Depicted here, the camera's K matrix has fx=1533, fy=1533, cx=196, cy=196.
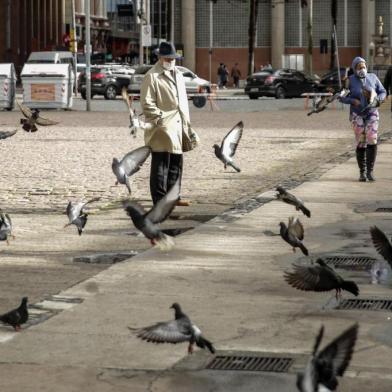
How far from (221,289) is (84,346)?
2.23 metres

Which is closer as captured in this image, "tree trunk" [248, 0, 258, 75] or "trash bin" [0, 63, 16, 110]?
"trash bin" [0, 63, 16, 110]

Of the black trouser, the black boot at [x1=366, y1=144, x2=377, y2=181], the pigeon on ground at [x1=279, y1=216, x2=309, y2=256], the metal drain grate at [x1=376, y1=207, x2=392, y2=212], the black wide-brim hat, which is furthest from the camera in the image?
the black boot at [x1=366, y1=144, x2=377, y2=181]

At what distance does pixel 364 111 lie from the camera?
793 inches

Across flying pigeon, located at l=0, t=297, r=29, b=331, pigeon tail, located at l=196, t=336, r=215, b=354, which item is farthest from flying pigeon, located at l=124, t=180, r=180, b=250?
pigeon tail, located at l=196, t=336, r=215, b=354

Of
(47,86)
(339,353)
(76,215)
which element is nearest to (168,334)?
(339,353)

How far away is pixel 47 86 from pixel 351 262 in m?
38.8

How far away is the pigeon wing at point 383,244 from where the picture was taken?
884cm

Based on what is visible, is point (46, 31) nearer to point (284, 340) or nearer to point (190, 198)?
point (190, 198)

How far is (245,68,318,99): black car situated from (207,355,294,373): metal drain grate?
198 feet

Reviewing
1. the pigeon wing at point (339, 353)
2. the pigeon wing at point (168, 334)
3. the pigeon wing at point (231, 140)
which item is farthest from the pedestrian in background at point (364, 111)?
the pigeon wing at point (339, 353)

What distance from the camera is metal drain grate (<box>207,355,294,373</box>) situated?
24.8 ft

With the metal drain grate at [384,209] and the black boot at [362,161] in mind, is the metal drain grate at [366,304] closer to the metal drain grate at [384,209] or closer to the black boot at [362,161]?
the metal drain grate at [384,209]

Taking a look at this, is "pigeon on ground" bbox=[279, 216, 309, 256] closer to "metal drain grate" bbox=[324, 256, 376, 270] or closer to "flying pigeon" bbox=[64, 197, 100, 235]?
"metal drain grate" bbox=[324, 256, 376, 270]

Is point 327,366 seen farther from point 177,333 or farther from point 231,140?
point 231,140
